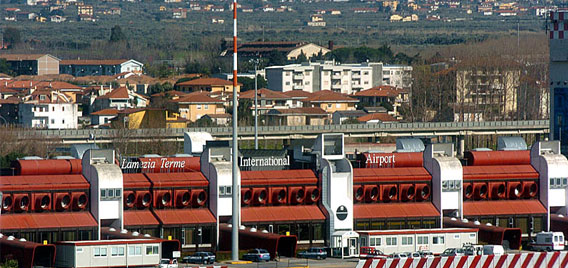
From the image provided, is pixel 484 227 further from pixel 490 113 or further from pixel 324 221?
pixel 490 113

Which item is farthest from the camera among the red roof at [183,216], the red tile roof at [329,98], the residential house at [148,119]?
the red tile roof at [329,98]

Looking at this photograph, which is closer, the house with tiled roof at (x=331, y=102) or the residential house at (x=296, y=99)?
the residential house at (x=296, y=99)

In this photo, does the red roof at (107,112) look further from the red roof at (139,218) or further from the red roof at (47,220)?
the red roof at (47,220)

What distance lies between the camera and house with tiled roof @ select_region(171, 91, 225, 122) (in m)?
179

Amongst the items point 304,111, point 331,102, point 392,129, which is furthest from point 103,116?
point 392,129

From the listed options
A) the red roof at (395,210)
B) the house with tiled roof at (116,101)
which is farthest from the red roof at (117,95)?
the red roof at (395,210)

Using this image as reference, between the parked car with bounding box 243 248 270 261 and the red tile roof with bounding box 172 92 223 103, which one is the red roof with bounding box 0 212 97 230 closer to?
the parked car with bounding box 243 248 270 261

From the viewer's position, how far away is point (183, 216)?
223ft

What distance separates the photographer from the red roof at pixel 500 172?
73062 millimetres

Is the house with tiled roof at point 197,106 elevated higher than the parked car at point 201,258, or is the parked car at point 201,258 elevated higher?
the house with tiled roof at point 197,106

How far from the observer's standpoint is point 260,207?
69750 millimetres

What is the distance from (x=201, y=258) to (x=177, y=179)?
609 cm

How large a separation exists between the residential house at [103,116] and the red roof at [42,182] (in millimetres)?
102293

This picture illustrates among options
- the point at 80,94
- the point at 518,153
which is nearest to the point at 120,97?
the point at 80,94
